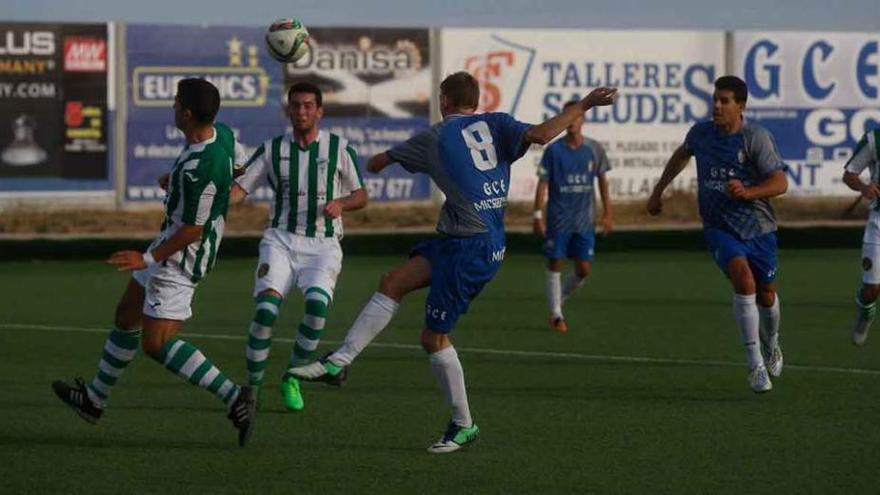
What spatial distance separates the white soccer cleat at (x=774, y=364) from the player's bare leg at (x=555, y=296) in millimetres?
3990

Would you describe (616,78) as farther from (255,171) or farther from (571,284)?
(255,171)

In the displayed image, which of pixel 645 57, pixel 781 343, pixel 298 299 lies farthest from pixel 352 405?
pixel 645 57

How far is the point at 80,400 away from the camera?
1017 centimetres

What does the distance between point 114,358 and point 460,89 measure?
7.54 ft

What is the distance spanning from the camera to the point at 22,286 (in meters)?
21.9

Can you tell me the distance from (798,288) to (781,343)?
6188 millimetres

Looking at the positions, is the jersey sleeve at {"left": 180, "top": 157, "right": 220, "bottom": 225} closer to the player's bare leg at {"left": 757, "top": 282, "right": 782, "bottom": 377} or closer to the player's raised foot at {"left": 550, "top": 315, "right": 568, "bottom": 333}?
the player's bare leg at {"left": 757, "top": 282, "right": 782, "bottom": 377}

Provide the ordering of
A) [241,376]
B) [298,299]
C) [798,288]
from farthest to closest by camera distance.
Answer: [798,288], [298,299], [241,376]

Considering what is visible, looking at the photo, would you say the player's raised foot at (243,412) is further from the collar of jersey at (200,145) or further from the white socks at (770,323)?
the white socks at (770,323)

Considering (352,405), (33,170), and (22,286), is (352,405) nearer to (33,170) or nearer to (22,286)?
(22,286)

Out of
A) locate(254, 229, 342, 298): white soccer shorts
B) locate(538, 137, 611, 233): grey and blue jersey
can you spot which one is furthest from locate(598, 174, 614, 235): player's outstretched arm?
locate(254, 229, 342, 298): white soccer shorts

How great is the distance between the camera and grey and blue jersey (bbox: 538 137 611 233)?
17.3m

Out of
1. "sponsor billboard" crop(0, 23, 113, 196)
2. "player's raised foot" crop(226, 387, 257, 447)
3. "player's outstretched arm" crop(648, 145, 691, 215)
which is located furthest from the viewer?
"sponsor billboard" crop(0, 23, 113, 196)

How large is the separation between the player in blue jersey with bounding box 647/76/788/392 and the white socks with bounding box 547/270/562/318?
4476 mm
